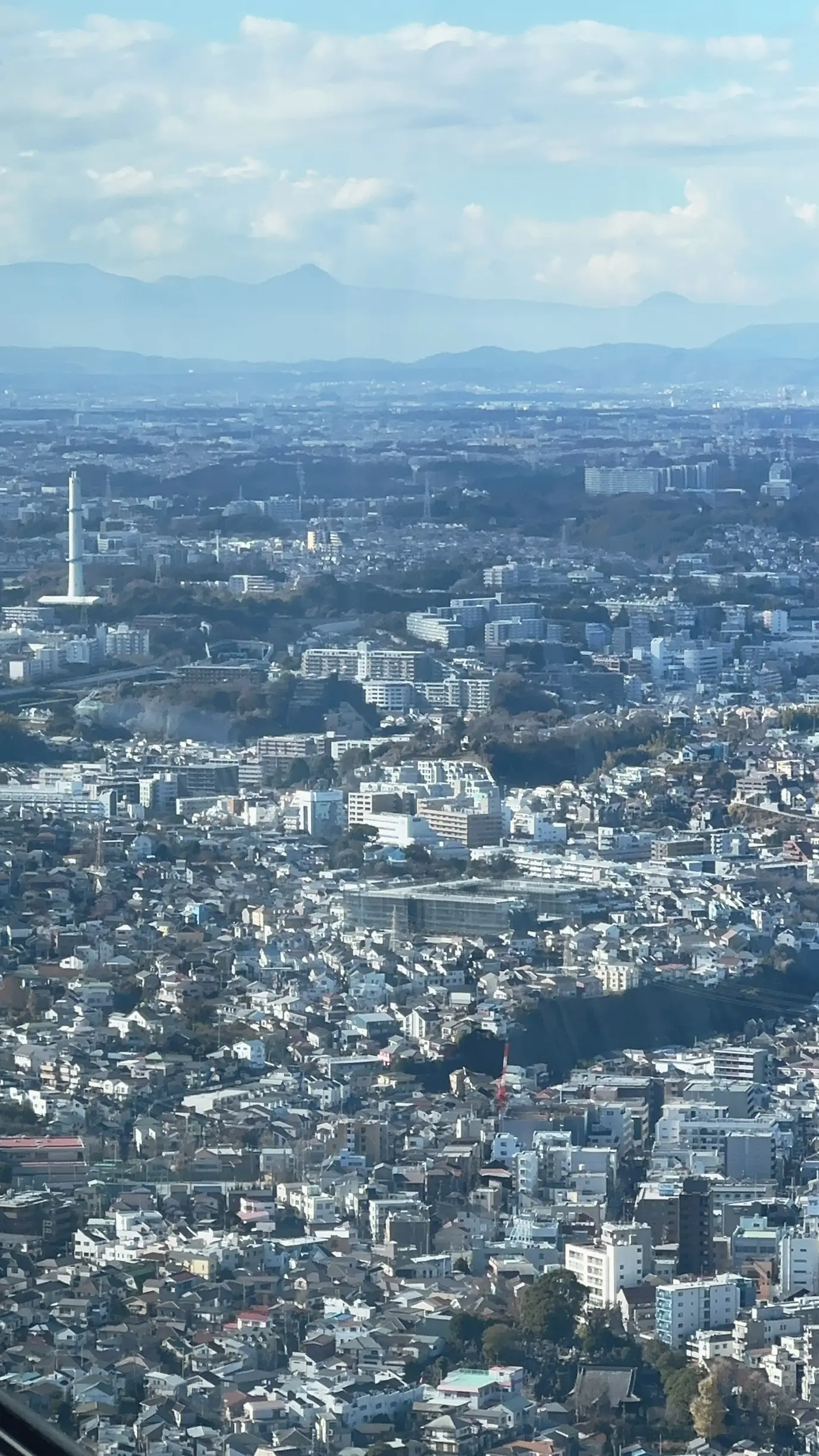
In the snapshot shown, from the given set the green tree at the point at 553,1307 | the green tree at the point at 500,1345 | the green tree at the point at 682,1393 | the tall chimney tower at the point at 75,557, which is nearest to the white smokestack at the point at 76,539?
the tall chimney tower at the point at 75,557

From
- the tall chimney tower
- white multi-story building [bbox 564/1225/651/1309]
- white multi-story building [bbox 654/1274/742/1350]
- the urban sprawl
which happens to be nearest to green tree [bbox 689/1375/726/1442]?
the urban sprawl

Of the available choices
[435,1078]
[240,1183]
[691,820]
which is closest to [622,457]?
[691,820]

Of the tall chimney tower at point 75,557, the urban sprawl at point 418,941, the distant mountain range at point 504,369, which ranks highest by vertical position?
the distant mountain range at point 504,369

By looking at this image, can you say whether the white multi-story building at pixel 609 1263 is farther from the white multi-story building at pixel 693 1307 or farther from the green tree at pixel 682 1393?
the green tree at pixel 682 1393

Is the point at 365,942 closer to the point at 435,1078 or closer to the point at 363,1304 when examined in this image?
the point at 435,1078

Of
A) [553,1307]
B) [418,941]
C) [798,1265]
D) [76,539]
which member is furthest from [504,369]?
[553,1307]

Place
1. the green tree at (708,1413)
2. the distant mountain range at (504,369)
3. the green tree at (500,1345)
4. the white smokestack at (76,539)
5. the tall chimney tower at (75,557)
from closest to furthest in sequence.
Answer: the green tree at (708,1413)
the green tree at (500,1345)
the tall chimney tower at (75,557)
the white smokestack at (76,539)
the distant mountain range at (504,369)

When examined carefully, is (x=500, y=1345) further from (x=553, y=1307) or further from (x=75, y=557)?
(x=75, y=557)

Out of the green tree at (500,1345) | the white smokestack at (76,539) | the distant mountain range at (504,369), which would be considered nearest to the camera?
the green tree at (500,1345)

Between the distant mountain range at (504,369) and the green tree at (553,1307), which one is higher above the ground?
the distant mountain range at (504,369)
